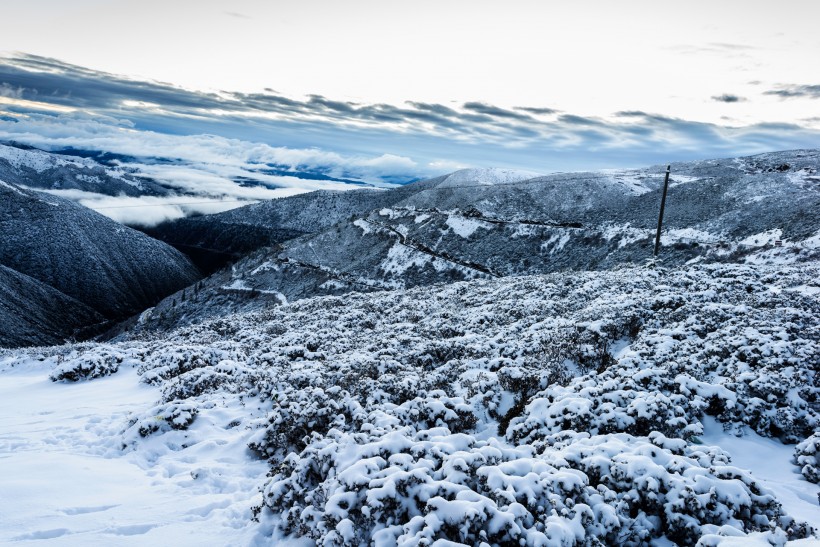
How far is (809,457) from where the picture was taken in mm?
8477

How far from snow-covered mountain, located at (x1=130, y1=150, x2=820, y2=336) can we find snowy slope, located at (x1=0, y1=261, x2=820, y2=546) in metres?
24.7

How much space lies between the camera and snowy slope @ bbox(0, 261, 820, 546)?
653cm

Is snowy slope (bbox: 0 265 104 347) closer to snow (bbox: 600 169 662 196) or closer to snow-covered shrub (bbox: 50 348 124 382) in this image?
snow-covered shrub (bbox: 50 348 124 382)

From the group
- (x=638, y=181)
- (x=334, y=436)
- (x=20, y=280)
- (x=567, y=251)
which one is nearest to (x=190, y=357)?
(x=334, y=436)

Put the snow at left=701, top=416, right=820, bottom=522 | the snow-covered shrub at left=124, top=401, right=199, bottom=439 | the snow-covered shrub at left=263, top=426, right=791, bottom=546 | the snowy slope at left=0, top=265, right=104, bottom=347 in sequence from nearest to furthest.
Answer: the snow-covered shrub at left=263, top=426, right=791, bottom=546 < the snow at left=701, top=416, right=820, bottom=522 < the snow-covered shrub at left=124, top=401, right=199, bottom=439 < the snowy slope at left=0, top=265, right=104, bottom=347

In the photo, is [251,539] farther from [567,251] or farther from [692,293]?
[567,251]

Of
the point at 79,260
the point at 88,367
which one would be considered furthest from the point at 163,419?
the point at 79,260

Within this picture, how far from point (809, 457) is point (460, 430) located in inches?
260

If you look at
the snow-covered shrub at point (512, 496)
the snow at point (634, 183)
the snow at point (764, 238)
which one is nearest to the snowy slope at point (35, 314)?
the snow-covered shrub at point (512, 496)

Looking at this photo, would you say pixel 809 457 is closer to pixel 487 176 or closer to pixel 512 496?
pixel 512 496

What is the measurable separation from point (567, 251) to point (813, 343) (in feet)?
145

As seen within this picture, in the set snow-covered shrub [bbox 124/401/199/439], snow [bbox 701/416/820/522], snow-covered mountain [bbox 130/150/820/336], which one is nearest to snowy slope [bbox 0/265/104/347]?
snow-covered mountain [bbox 130/150/820/336]

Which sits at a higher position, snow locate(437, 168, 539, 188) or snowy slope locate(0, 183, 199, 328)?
snow locate(437, 168, 539, 188)

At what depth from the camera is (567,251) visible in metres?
55.1
